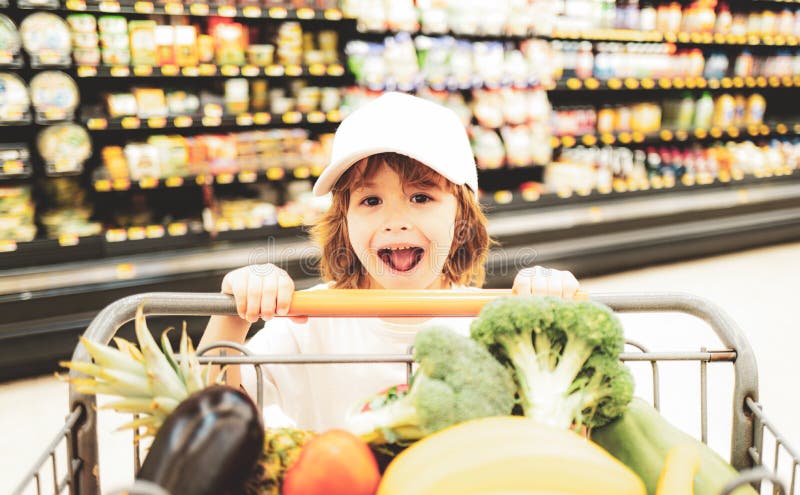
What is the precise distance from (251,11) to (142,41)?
599 mm

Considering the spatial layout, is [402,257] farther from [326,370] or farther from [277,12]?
[277,12]

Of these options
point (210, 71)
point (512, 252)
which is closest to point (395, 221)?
point (210, 71)

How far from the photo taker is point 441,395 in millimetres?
739

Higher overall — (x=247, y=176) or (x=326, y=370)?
(x=247, y=176)

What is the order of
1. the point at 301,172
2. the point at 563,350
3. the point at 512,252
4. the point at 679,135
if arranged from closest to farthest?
the point at 563,350 < the point at 301,172 < the point at 512,252 < the point at 679,135

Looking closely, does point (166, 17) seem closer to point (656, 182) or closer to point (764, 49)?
point (656, 182)

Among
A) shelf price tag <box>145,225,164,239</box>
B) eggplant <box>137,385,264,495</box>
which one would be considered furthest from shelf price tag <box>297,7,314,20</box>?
eggplant <box>137,385,264,495</box>

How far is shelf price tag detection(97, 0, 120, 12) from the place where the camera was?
3.01 meters

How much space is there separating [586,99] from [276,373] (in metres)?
4.21

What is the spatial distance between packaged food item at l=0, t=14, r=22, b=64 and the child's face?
2.48 m

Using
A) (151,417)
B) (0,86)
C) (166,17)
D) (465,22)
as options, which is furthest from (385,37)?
(151,417)

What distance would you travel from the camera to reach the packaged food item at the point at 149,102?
3.29m

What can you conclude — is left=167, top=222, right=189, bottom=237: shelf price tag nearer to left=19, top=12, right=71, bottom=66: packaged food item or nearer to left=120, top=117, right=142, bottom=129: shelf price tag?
left=120, top=117, right=142, bottom=129: shelf price tag

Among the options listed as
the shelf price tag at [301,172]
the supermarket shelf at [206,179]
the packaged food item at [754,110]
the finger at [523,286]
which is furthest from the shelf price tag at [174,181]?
the packaged food item at [754,110]
